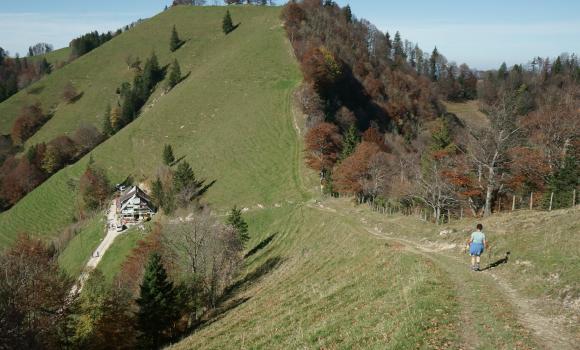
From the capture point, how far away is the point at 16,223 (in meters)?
97.0

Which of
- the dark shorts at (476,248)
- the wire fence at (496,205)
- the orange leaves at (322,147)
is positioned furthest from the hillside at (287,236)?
the wire fence at (496,205)

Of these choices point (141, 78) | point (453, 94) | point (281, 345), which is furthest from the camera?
point (453, 94)

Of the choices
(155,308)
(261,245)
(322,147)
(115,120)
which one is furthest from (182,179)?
(115,120)

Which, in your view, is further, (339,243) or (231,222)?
(231,222)

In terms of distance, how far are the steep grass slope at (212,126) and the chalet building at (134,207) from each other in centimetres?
935

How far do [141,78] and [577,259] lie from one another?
142900mm

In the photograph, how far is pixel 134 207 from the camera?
277 feet

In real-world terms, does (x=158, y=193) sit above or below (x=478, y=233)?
below

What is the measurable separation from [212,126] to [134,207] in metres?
26.4

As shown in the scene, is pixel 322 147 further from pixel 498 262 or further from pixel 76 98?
pixel 76 98

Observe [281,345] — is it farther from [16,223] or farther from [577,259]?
[16,223]

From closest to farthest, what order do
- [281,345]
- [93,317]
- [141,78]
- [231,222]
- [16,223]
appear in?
1. [281,345]
2. [93,317]
3. [231,222]
4. [16,223]
5. [141,78]

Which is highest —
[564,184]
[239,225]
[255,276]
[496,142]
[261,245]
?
[496,142]

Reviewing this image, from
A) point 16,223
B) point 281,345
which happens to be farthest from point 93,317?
point 16,223
